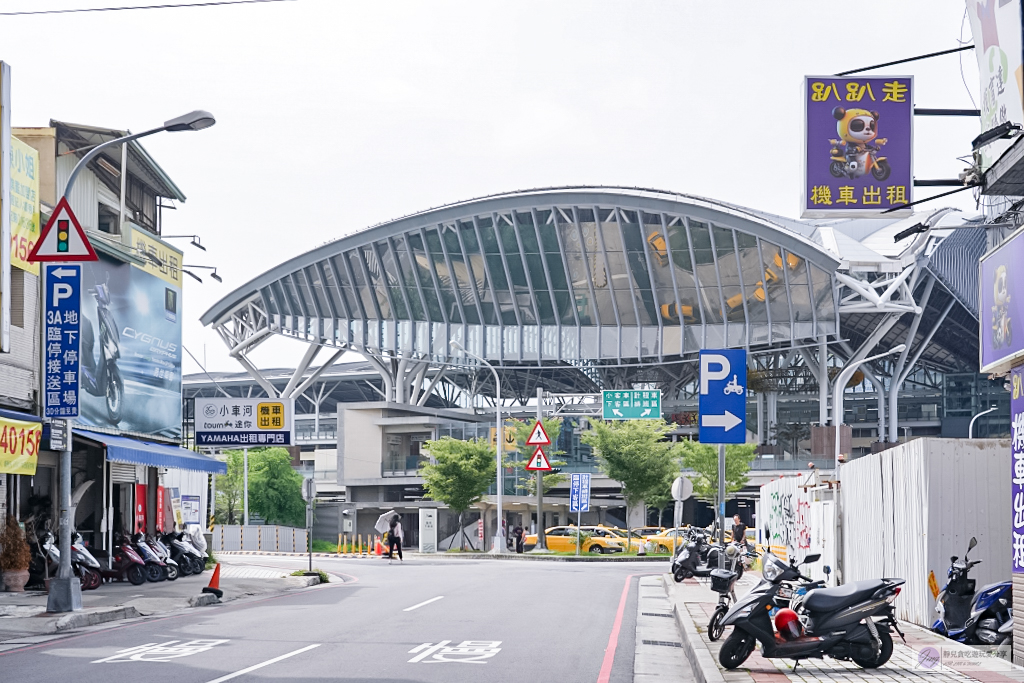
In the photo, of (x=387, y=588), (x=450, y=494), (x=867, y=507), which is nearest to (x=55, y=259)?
(x=387, y=588)

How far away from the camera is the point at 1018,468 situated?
11977mm

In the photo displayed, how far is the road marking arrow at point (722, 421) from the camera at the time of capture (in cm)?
1496

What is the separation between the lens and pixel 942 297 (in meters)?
68.4

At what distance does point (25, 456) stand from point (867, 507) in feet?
52.5

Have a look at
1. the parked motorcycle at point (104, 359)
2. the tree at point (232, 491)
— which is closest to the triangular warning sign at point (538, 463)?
the parked motorcycle at point (104, 359)

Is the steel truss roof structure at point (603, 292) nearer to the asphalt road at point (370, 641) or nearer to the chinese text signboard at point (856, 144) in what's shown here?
the asphalt road at point (370, 641)

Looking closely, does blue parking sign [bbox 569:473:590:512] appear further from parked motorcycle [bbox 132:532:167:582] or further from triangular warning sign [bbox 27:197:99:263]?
triangular warning sign [bbox 27:197:99:263]

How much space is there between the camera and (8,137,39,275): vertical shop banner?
23344 millimetres

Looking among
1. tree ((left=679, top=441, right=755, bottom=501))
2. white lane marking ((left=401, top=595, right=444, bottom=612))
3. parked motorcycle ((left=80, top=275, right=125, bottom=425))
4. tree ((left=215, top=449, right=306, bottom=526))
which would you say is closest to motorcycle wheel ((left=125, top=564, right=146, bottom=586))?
parked motorcycle ((left=80, top=275, right=125, bottom=425))

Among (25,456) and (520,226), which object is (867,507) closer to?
(25,456)

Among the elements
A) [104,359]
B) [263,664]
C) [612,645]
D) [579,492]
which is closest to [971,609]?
[612,645]

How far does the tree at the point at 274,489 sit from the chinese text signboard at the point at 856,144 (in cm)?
6452

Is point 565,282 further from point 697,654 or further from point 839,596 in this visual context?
point 839,596

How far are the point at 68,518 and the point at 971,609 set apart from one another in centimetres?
1365
